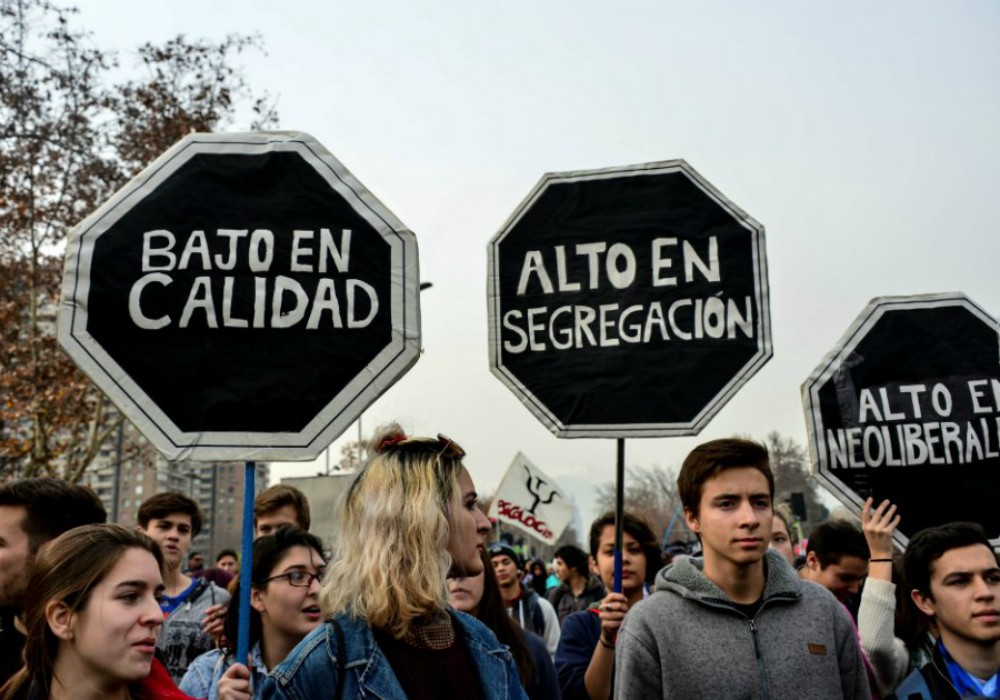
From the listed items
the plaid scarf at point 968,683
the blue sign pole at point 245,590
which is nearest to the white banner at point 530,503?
the plaid scarf at point 968,683

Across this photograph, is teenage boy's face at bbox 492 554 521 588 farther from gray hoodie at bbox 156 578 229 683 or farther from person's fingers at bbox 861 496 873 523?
person's fingers at bbox 861 496 873 523

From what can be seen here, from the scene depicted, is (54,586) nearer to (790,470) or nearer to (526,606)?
(526,606)

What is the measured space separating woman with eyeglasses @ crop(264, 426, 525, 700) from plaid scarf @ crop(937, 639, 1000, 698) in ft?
6.52

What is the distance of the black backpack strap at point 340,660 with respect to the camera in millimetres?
2305

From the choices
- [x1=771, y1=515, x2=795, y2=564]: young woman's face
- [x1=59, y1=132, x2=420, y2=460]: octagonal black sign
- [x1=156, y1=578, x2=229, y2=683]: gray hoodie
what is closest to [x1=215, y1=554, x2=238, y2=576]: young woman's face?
[x1=156, y1=578, x2=229, y2=683]: gray hoodie

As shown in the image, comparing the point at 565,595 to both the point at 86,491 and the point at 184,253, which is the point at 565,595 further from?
the point at 184,253

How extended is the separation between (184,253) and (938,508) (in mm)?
3219

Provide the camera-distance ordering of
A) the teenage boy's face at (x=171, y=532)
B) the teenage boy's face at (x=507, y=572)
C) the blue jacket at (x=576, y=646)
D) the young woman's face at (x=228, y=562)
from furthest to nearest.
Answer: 1. the young woman's face at (x=228, y=562)
2. the teenage boy's face at (x=507, y=572)
3. the teenage boy's face at (x=171, y=532)
4. the blue jacket at (x=576, y=646)

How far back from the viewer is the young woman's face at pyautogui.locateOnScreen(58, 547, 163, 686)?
2.67 meters

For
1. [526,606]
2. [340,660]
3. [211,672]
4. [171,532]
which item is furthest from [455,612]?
[526,606]

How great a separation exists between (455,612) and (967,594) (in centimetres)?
228

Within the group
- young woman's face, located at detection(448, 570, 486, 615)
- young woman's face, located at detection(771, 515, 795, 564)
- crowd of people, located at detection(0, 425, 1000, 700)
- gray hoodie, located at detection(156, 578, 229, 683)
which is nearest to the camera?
crowd of people, located at detection(0, 425, 1000, 700)

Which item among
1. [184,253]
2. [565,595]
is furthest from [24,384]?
[184,253]

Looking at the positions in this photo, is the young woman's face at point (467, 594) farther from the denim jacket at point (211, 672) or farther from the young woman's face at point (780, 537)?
the young woman's face at point (780, 537)
